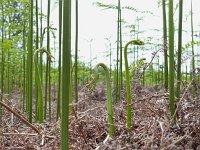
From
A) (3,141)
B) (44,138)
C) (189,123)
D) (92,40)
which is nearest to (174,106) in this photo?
(189,123)

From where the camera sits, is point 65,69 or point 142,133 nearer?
point 65,69

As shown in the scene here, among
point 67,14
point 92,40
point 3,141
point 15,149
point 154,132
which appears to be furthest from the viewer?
point 92,40

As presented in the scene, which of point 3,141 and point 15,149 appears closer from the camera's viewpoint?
point 15,149

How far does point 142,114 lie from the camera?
4.40 ft

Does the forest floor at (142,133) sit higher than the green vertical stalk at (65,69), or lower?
lower

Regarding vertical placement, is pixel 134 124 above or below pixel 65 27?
below

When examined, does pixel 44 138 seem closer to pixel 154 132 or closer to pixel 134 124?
pixel 134 124

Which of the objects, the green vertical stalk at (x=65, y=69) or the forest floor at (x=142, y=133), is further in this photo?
the forest floor at (x=142, y=133)

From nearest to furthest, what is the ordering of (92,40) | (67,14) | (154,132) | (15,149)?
(67,14) → (154,132) → (15,149) → (92,40)

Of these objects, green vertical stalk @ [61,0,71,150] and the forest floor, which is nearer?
green vertical stalk @ [61,0,71,150]

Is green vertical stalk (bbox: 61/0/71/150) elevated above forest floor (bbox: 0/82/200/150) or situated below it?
above

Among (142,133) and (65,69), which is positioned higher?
A: (65,69)

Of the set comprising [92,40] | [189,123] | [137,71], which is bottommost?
[189,123]

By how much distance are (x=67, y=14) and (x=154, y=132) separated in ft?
1.67
